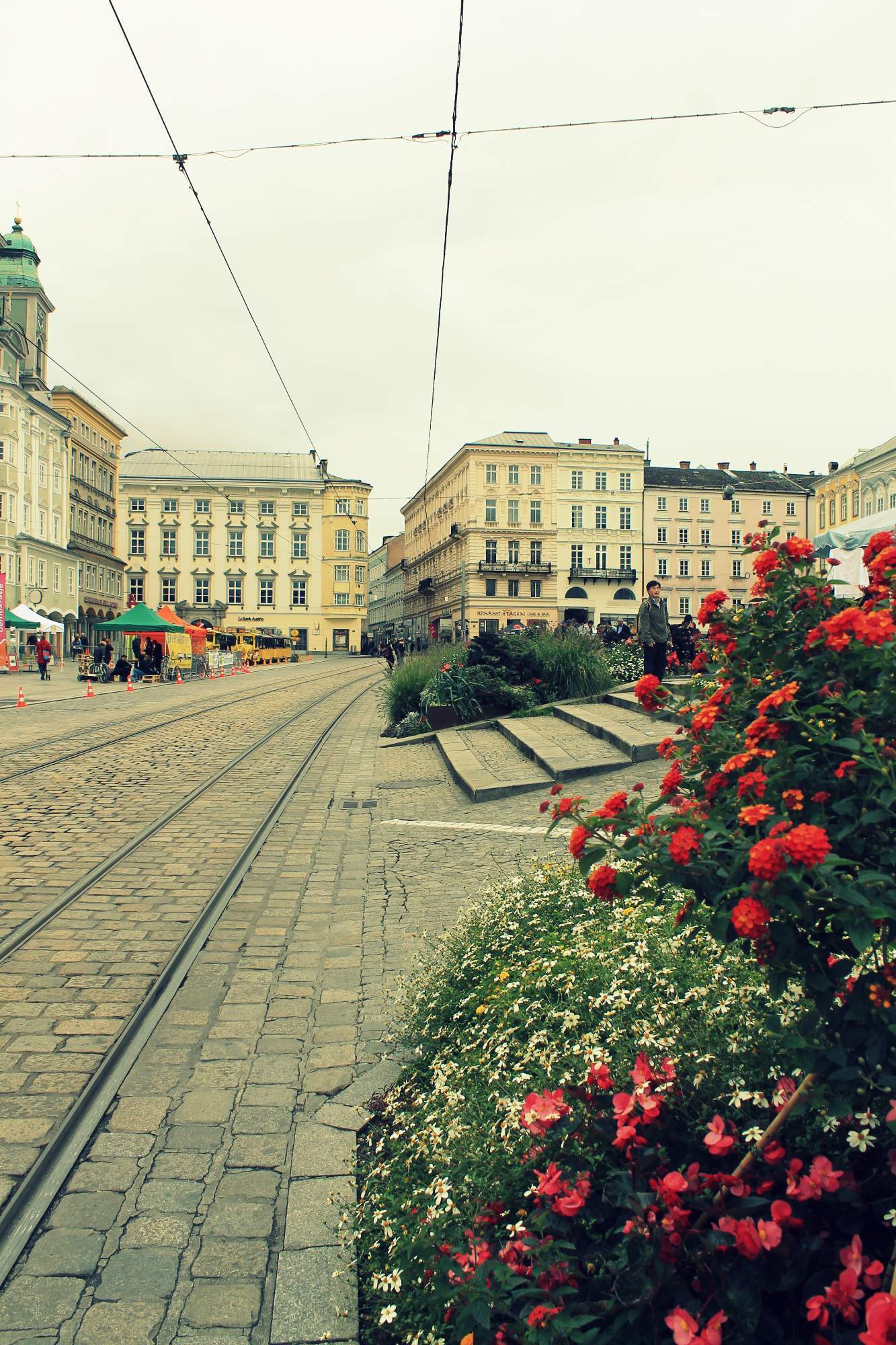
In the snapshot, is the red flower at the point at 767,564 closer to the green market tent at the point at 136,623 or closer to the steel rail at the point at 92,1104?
the steel rail at the point at 92,1104

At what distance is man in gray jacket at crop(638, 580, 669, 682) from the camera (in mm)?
15078

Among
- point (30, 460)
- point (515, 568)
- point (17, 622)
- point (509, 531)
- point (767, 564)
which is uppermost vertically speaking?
point (30, 460)

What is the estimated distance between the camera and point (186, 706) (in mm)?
24172

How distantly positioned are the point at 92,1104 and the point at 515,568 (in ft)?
247

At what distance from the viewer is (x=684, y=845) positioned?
196 centimetres

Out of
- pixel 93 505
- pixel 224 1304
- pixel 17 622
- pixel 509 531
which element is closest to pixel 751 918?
pixel 224 1304

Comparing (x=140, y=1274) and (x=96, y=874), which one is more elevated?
(x=96, y=874)

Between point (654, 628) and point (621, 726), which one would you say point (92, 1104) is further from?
point (654, 628)

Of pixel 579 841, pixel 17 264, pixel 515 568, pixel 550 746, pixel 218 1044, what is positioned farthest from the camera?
pixel 515 568

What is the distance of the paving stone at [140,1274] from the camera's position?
105 inches

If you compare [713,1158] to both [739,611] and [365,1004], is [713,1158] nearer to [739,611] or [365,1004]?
[739,611]

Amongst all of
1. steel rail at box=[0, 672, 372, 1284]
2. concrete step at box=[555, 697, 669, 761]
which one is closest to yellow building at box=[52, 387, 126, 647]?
concrete step at box=[555, 697, 669, 761]

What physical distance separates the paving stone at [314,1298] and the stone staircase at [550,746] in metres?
7.75

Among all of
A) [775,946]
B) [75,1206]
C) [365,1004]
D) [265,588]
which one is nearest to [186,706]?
[365,1004]
